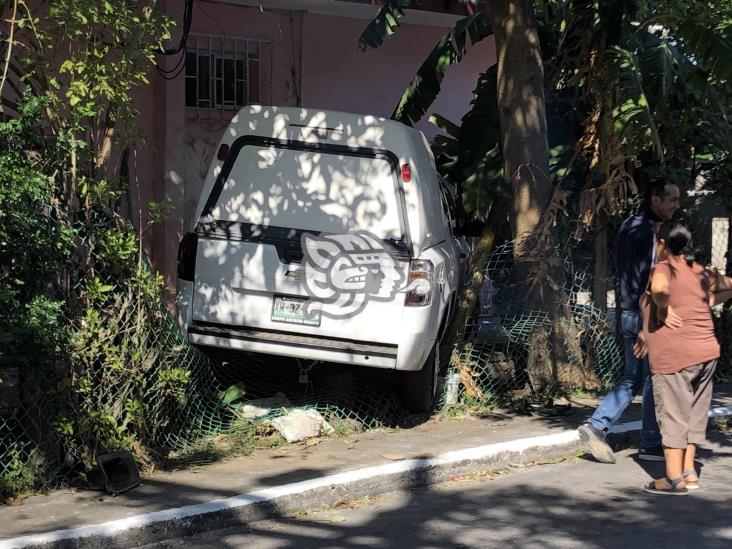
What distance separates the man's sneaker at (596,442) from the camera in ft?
25.1

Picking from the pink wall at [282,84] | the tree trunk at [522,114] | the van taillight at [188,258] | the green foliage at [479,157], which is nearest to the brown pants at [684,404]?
the tree trunk at [522,114]

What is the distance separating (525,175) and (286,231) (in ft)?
8.21

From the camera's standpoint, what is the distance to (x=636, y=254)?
24.7ft

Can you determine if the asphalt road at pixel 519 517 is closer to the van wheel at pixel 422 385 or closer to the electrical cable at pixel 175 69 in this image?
the van wheel at pixel 422 385

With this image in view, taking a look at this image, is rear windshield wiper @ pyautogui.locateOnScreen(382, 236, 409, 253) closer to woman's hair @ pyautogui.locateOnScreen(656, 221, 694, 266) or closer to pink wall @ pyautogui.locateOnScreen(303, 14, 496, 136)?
woman's hair @ pyautogui.locateOnScreen(656, 221, 694, 266)

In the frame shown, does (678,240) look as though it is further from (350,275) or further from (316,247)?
(316,247)

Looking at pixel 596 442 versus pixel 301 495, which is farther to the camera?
pixel 596 442

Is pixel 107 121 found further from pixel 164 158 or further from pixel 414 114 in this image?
pixel 414 114

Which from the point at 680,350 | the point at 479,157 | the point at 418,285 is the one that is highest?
the point at 479,157

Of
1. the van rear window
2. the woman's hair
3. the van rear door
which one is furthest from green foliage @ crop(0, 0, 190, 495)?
the woman's hair

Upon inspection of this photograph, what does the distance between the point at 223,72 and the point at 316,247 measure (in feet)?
17.1

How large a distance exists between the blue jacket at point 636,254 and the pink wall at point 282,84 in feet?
17.2

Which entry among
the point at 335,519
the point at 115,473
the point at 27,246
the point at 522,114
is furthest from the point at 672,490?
the point at 27,246

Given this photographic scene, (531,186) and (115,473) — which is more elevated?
(531,186)
